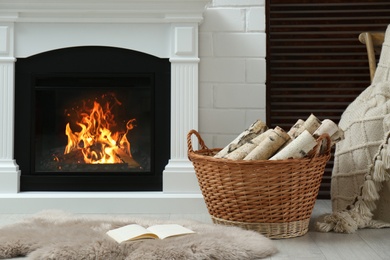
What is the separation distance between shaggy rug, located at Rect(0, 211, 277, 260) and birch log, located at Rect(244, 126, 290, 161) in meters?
0.28

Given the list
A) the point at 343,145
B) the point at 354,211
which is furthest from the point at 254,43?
the point at 354,211

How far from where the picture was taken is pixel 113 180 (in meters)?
3.32

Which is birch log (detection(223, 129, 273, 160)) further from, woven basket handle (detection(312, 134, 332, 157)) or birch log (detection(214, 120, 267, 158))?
woven basket handle (detection(312, 134, 332, 157))

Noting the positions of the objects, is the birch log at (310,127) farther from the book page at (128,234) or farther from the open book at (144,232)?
the book page at (128,234)

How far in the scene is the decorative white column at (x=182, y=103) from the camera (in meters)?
3.27

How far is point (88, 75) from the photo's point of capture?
3.33m

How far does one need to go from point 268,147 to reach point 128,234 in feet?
2.14

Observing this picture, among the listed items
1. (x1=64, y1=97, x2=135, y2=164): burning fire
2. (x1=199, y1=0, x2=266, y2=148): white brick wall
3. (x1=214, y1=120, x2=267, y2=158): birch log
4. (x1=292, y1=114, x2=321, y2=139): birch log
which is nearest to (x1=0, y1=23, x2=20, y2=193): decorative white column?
(x1=64, y1=97, x2=135, y2=164): burning fire

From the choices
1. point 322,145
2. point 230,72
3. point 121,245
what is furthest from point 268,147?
point 230,72

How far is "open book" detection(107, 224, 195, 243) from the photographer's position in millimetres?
2219

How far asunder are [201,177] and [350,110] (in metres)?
0.76

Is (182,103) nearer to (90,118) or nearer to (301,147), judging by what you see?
(90,118)

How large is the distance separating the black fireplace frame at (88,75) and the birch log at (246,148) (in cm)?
75

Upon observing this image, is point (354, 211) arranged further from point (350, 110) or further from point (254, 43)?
point (254, 43)
